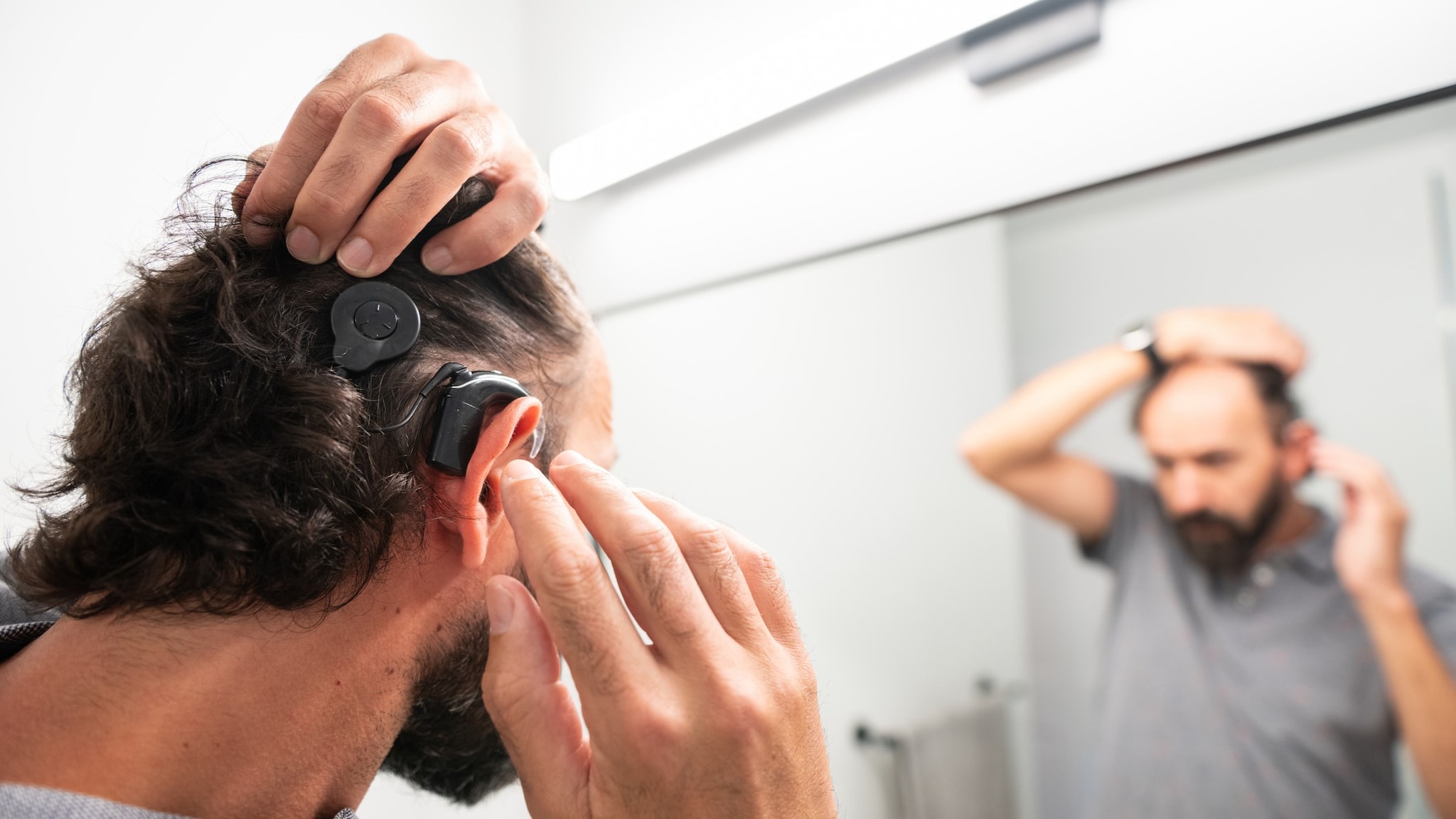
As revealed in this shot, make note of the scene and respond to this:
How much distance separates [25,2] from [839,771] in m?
1.55

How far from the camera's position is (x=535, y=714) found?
557mm

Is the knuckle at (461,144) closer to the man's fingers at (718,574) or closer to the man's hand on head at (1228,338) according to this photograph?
the man's fingers at (718,574)

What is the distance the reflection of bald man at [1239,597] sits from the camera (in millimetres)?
730

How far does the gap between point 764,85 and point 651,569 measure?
94 centimetres

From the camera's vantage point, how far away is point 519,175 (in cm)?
74

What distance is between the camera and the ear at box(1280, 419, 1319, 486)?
2.59 ft

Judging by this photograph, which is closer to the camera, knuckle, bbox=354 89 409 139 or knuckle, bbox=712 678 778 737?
knuckle, bbox=712 678 778 737

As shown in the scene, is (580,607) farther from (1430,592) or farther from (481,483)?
(1430,592)

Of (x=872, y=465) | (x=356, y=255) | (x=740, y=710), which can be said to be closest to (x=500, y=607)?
(x=740, y=710)

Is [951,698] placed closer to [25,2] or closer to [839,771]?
[839,771]

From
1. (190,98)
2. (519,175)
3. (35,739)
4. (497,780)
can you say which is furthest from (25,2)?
(497,780)

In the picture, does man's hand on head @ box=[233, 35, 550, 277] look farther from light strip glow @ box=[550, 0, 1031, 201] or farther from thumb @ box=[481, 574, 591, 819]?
light strip glow @ box=[550, 0, 1031, 201]

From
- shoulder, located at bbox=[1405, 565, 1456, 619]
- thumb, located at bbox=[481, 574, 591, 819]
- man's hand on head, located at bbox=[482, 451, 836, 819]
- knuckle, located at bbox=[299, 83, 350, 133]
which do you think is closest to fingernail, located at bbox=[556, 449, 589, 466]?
man's hand on head, located at bbox=[482, 451, 836, 819]

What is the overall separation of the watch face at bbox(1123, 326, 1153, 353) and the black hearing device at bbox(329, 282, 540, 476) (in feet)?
2.23
